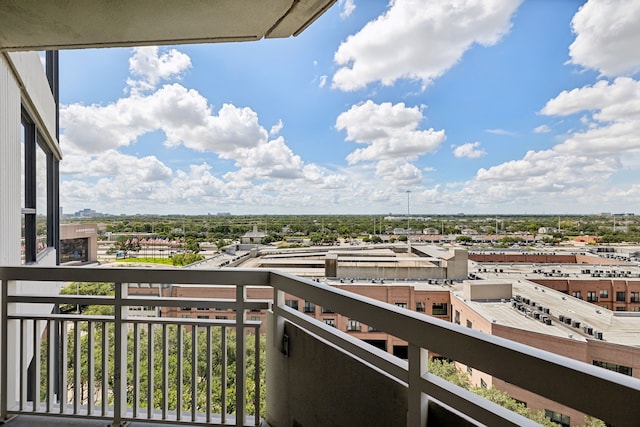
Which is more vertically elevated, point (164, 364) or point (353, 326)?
point (353, 326)

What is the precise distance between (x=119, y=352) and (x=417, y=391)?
1.97 m

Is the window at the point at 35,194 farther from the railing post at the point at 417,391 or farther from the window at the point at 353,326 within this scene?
the railing post at the point at 417,391

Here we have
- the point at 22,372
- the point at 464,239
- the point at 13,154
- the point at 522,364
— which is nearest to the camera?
the point at 522,364

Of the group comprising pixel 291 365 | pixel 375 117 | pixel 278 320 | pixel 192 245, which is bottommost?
pixel 291 365

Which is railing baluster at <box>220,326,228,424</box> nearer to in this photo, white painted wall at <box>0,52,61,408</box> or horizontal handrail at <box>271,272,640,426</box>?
horizontal handrail at <box>271,272,640,426</box>

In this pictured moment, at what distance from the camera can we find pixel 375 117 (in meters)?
6.64

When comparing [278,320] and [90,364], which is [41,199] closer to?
[90,364]

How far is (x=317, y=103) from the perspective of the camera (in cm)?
700

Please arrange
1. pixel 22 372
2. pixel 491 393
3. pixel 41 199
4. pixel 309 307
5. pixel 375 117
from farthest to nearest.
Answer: pixel 375 117 < pixel 41 199 < pixel 22 372 < pixel 309 307 < pixel 491 393

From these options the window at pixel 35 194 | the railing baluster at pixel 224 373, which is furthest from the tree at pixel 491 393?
the window at pixel 35 194

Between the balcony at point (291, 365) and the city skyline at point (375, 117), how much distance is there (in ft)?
5.91

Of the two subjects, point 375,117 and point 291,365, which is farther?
point 375,117

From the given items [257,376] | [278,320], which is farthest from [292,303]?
[257,376]

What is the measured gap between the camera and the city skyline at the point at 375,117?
102 inches
